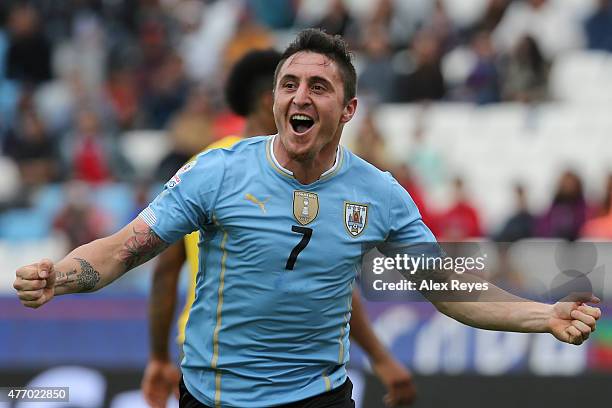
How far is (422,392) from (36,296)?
502 centimetres

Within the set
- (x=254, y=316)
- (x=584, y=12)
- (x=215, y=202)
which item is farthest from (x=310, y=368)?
(x=584, y=12)

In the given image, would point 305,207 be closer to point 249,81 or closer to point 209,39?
point 249,81

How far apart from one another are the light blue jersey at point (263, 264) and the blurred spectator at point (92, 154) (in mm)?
10380

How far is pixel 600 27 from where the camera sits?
52.4 feet

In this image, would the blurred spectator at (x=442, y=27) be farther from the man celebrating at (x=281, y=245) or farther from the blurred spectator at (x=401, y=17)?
the man celebrating at (x=281, y=245)

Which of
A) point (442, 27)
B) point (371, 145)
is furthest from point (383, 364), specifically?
point (442, 27)

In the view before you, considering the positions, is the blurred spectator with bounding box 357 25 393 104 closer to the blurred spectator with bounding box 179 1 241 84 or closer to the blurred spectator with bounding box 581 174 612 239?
the blurred spectator with bounding box 179 1 241 84

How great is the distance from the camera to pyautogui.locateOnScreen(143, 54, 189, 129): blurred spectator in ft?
53.7

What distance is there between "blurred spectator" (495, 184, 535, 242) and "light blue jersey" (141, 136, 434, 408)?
834 cm

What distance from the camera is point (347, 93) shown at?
5.18m

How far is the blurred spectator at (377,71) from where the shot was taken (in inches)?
617

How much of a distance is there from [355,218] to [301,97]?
0.54m

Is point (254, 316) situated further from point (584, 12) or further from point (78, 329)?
point (584, 12)

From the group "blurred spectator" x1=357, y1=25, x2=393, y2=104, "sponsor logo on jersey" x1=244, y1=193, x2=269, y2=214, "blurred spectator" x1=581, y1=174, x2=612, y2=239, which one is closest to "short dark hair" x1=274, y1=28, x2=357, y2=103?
"sponsor logo on jersey" x1=244, y1=193, x2=269, y2=214
